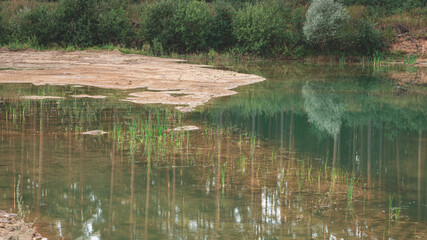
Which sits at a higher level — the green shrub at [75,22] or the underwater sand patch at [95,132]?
the green shrub at [75,22]

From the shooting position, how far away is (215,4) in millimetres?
37156

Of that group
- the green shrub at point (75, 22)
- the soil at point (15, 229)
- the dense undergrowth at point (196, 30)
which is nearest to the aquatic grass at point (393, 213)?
the soil at point (15, 229)

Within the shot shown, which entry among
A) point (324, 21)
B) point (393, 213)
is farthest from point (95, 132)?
point (324, 21)

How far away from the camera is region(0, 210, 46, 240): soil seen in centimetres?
514

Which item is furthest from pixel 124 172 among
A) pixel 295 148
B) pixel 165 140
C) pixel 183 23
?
pixel 183 23

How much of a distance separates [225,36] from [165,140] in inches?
1060

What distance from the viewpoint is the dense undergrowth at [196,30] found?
34.3 meters

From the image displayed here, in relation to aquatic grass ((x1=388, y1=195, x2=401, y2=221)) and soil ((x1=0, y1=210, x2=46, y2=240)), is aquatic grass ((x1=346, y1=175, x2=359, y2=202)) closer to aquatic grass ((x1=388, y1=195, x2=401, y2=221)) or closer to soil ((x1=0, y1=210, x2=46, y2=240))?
aquatic grass ((x1=388, y1=195, x2=401, y2=221))

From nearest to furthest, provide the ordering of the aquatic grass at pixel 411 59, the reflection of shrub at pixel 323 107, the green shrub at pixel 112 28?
the reflection of shrub at pixel 323 107 < the aquatic grass at pixel 411 59 < the green shrub at pixel 112 28

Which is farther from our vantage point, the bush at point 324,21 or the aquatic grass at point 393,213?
the bush at point 324,21

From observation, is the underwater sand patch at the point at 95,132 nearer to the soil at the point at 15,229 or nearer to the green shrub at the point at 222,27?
the soil at the point at 15,229

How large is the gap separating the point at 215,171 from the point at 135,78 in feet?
41.4

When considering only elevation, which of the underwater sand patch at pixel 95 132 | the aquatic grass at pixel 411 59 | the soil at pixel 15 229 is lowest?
the soil at pixel 15 229

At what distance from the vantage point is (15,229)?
211 inches
